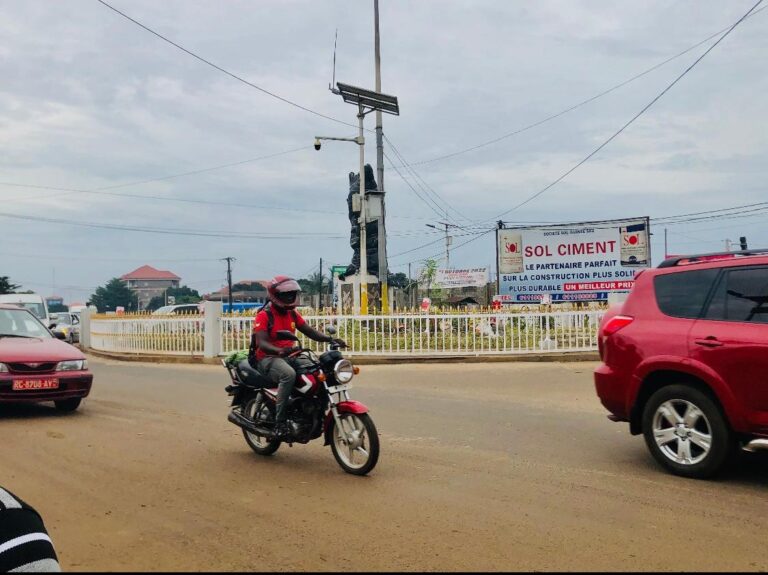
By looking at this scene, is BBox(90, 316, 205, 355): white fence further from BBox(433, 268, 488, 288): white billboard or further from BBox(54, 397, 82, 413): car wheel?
BBox(433, 268, 488, 288): white billboard

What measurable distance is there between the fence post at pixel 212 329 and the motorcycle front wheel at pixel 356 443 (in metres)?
10.9

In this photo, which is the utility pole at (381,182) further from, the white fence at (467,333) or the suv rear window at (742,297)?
the suv rear window at (742,297)

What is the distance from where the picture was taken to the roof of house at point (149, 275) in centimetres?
12447

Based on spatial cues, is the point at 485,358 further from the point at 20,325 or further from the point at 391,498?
the point at 391,498

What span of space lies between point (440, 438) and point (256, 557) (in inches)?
145

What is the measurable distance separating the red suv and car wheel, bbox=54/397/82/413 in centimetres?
653

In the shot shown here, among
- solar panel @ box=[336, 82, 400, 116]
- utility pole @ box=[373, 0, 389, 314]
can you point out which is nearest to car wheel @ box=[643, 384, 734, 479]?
utility pole @ box=[373, 0, 389, 314]

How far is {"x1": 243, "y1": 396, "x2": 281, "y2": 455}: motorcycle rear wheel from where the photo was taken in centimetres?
625

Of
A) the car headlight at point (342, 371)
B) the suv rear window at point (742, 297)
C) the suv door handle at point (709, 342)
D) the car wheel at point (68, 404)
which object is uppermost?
the suv rear window at point (742, 297)

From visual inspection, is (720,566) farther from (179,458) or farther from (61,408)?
(61,408)

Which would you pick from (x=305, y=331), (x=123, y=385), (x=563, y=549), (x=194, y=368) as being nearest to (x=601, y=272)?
(x=194, y=368)

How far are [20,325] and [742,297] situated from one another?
8.72 metres

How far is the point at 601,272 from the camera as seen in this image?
1909cm

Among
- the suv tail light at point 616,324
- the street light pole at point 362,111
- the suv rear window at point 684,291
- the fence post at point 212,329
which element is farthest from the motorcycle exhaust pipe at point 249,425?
the street light pole at point 362,111
